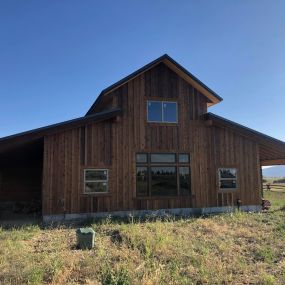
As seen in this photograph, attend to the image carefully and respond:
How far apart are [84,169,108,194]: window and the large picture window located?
1.51m

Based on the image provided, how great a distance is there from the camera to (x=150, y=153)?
17.5 metres

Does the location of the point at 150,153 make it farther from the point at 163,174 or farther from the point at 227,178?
the point at 227,178

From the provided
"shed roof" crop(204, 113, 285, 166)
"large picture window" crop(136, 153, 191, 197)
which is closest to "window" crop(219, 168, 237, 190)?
"large picture window" crop(136, 153, 191, 197)

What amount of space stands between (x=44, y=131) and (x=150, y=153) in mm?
4941

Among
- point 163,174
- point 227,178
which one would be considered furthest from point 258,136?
point 163,174

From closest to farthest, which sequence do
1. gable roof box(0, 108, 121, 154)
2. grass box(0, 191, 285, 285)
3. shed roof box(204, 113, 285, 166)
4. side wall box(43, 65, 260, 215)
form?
grass box(0, 191, 285, 285)
gable roof box(0, 108, 121, 154)
side wall box(43, 65, 260, 215)
shed roof box(204, 113, 285, 166)

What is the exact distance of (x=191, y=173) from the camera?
18109mm

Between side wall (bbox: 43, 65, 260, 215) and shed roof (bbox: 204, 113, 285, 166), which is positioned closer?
side wall (bbox: 43, 65, 260, 215)

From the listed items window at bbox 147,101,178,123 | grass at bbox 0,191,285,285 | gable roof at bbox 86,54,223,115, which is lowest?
grass at bbox 0,191,285,285

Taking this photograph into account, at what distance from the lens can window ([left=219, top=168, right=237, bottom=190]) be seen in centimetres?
1872

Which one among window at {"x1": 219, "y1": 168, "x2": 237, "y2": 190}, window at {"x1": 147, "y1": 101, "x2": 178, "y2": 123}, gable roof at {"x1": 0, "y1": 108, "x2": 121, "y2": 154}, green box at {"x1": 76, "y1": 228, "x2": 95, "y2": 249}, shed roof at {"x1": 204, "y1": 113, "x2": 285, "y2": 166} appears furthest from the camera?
window at {"x1": 219, "y1": 168, "x2": 237, "y2": 190}

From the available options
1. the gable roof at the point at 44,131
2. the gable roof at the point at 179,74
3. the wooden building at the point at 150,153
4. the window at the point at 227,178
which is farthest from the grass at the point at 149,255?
the gable roof at the point at 179,74

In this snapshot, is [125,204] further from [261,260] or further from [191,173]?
[261,260]

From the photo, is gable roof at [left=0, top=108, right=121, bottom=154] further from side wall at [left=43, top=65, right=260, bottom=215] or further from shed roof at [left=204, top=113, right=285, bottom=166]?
shed roof at [left=204, top=113, right=285, bottom=166]
